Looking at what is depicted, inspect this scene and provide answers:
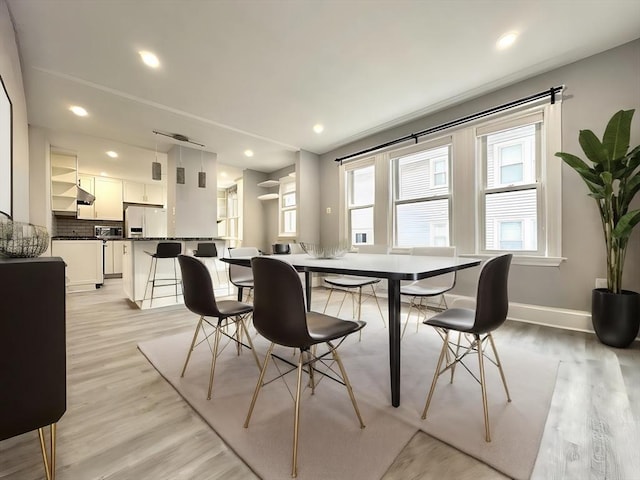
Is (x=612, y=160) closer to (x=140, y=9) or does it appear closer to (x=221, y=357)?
(x=221, y=357)

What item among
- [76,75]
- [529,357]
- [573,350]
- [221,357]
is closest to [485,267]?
[529,357]

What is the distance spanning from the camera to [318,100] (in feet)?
11.5

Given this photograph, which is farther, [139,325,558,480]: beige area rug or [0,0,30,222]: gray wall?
[0,0,30,222]: gray wall

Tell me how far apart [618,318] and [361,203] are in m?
3.52

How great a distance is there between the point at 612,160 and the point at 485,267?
7.10 ft

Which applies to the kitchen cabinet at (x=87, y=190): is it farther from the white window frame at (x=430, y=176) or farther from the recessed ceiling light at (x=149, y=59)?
the white window frame at (x=430, y=176)

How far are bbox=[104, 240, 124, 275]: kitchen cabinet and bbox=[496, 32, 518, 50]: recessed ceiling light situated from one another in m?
8.26

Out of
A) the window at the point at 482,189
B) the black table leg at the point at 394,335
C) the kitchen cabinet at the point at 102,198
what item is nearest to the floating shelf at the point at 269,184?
the window at the point at 482,189

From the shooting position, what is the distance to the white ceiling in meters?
2.12

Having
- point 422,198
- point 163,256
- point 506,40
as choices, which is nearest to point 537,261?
point 422,198

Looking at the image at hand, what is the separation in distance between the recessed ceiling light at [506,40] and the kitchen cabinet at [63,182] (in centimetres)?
729

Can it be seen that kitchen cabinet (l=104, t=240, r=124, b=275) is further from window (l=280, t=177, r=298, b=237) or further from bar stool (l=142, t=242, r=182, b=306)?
window (l=280, t=177, r=298, b=237)

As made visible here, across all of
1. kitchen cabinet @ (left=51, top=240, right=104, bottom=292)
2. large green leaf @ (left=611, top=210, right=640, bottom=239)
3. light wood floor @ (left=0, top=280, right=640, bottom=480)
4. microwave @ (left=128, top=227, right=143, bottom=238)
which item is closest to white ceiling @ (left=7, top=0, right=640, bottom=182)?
large green leaf @ (left=611, top=210, right=640, bottom=239)

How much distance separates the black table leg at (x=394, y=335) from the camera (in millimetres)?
1454
